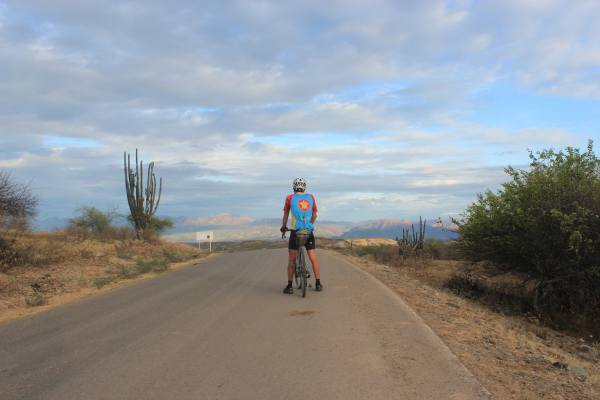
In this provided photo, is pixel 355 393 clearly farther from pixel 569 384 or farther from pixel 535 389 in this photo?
pixel 569 384

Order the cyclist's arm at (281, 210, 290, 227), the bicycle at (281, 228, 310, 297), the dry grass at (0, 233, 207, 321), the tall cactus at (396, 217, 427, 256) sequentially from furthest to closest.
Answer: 1. the tall cactus at (396, 217, 427, 256)
2. the dry grass at (0, 233, 207, 321)
3. the cyclist's arm at (281, 210, 290, 227)
4. the bicycle at (281, 228, 310, 297)

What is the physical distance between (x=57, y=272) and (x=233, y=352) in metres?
12.1

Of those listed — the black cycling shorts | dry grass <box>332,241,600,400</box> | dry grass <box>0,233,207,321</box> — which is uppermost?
the black cycling shorts

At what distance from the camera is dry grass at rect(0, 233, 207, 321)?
11375mm

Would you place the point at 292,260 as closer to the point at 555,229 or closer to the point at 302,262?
the point at 302,262

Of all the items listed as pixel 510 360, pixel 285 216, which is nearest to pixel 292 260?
pixel 285 216

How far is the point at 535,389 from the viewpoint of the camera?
4938mm

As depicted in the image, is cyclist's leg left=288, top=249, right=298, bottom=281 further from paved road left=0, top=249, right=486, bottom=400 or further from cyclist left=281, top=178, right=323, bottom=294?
paved road left=0, top=249, right=486, bottom=400

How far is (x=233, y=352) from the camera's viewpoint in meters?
5.91

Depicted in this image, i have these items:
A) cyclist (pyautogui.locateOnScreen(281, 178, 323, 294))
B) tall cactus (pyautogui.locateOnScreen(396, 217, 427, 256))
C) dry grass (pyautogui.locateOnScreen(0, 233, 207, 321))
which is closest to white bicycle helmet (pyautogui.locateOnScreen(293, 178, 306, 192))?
cyclist (pyautogui.locateOnScreen(281, 178, 323, 294))

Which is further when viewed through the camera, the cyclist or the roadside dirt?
the cyclist

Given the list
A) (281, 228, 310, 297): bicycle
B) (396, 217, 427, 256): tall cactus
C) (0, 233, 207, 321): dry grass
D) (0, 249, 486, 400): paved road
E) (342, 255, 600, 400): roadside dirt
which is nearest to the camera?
(0, 249, 486, 400): paved road

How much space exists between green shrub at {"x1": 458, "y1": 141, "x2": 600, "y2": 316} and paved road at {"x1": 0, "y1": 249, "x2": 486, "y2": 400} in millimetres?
5900

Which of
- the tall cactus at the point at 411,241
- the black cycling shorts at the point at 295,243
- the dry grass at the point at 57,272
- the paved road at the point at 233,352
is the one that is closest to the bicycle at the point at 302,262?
the black cycling shorts at the point at 295,243
